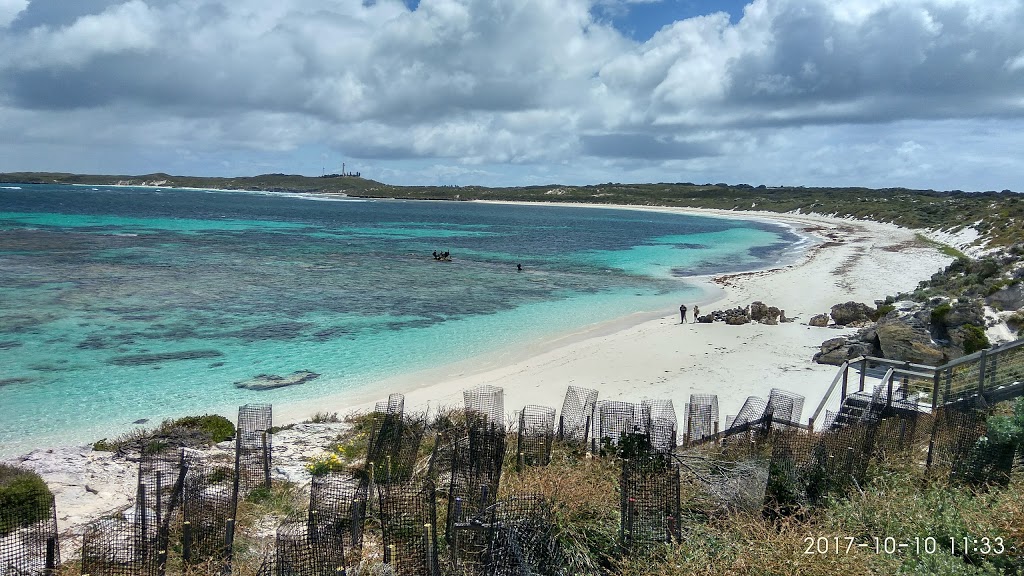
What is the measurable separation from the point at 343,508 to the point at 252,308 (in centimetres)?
2306

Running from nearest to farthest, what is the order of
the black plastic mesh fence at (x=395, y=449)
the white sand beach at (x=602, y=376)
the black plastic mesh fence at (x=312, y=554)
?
the black plastic mesh fence at (x=312, y=554), the black plastic mesh fence at (x=395, y=449), the white sand beach at (x=602, y=376)

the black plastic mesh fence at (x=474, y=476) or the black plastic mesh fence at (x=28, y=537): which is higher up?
the black plastic mesh fence at (x=474, y=476)

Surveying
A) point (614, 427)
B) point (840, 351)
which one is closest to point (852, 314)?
point (840, 351)

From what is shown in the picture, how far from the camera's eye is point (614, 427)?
482 inches

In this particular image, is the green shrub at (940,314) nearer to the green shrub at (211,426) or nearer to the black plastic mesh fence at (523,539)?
the black plastic mesh fence at (523,539)

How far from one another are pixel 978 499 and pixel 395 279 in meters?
35.8

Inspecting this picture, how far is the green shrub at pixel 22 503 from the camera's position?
833cm

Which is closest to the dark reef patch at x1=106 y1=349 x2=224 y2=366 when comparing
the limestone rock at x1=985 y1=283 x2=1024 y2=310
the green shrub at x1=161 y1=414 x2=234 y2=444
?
the green shrub at x1=161 y1=414 x2=234 y2=444

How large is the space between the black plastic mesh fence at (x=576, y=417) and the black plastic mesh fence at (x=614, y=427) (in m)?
0.25

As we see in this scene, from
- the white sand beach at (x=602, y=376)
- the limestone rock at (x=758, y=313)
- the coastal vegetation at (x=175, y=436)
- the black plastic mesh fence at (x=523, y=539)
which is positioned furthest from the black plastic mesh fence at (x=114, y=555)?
the limestone rock at (x=758, y=313)

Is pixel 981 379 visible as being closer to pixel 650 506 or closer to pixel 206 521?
pixel 650 506

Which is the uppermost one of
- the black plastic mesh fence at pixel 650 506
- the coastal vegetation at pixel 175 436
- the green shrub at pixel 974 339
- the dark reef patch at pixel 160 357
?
the green shrub at pixel 974 339

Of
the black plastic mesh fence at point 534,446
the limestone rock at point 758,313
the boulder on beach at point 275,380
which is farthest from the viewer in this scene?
the limestone rock at point 758,313

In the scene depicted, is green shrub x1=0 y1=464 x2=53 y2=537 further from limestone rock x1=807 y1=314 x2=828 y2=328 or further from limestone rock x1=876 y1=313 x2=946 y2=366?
limestone rock x1=807 y1=314 x2=828 y2=328
